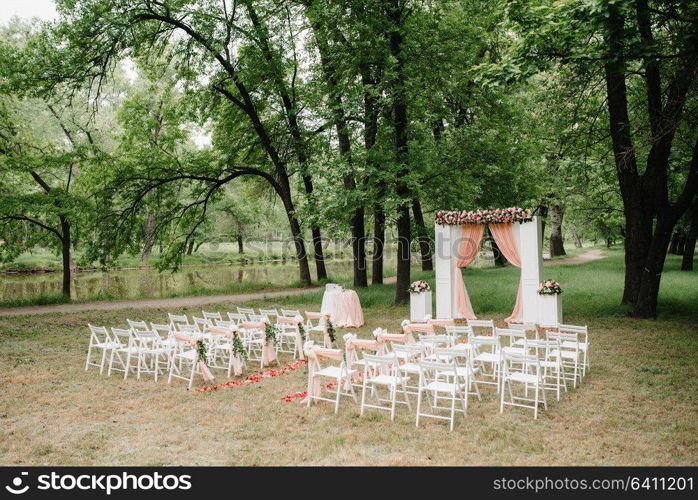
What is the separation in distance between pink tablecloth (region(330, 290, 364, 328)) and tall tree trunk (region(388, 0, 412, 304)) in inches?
111

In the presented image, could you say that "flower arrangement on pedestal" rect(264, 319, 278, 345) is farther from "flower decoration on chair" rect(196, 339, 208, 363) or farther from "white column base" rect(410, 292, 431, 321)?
"white column base" rect(410, 292, 431, 321)

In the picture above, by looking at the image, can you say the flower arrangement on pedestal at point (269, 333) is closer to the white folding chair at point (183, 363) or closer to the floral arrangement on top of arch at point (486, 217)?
the white folding chair at point (183, 363)

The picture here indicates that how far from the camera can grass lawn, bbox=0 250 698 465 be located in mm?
4922

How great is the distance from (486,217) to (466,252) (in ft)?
3.89

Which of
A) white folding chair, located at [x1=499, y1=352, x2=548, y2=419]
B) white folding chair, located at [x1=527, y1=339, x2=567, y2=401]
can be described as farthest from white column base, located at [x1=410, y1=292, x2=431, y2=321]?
white folding chair, located at [x1=499, y1=352, x2=548, y2=419]

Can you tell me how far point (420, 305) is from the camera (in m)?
13.1

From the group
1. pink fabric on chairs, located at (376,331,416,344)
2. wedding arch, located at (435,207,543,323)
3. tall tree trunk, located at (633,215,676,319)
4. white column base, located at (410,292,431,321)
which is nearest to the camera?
pink fabric on chairs, located at (376,331,416,344)

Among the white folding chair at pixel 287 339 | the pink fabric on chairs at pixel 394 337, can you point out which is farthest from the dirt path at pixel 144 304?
the pink fabric on chairs at pixel 394 337

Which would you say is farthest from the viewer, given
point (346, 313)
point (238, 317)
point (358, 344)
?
point (346, 313)

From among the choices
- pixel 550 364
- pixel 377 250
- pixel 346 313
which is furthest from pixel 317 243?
pixel 550 364

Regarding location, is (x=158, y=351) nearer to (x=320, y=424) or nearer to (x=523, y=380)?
(x=320, y=424)

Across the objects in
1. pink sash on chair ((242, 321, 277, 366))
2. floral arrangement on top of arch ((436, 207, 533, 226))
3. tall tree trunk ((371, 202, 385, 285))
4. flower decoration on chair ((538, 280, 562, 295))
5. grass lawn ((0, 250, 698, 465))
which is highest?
floral arrangement on top of arch ((436, 207, 533, 226))

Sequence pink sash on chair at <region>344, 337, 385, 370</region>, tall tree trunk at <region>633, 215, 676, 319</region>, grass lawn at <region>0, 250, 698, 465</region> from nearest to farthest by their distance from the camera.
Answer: grass lawn at <region>0, 250, 698, 465</region> < pink sash on chair at <region>344, 337, 385, 370</region> < tall tree trunk at <region>633, 215, 676, 319</region>

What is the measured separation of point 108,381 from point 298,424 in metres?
4.02
